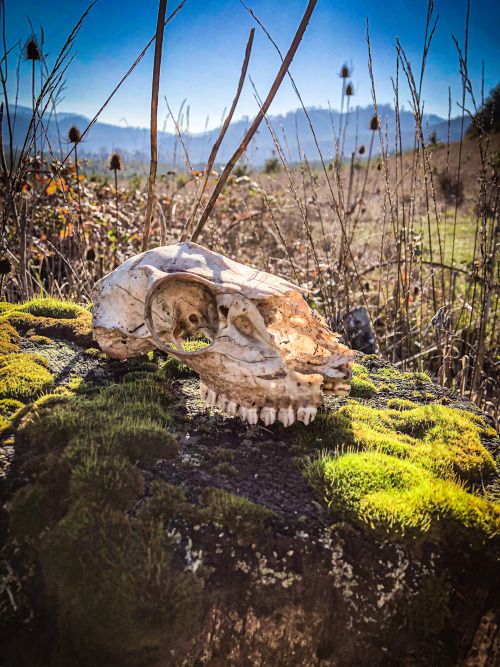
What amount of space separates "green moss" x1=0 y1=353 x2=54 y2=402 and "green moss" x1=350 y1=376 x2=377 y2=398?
2307 mm

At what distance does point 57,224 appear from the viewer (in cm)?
687

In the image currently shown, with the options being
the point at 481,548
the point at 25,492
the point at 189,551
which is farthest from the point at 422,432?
the point at 25,492

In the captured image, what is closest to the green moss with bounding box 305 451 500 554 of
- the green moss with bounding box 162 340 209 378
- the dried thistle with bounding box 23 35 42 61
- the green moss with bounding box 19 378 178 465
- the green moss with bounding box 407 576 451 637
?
the green moss with bounding box 407 576 451 637

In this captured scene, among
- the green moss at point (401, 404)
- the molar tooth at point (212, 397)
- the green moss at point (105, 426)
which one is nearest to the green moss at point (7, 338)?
the green moss at point (105, 426)

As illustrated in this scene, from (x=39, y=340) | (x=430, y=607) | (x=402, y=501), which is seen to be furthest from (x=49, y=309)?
A: (x=430, y=607)

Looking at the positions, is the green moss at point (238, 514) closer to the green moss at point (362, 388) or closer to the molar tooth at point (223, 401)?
the molar tooth at point (223, 401)

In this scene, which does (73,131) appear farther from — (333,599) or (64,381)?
(333,599)

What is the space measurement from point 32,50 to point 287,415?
4.06 meters

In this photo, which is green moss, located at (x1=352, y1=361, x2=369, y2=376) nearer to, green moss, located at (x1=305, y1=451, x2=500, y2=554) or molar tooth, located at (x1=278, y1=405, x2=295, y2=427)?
molar tooth, located at (x1=278, y1=405, x2=295, y2=427)

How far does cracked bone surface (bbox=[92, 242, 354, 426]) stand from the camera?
2.52m

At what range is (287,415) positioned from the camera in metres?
2.50

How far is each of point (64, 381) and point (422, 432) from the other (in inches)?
100

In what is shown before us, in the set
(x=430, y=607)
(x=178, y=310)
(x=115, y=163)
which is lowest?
(x=430, y=607)

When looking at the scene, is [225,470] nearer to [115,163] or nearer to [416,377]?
[416,377]
